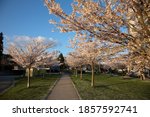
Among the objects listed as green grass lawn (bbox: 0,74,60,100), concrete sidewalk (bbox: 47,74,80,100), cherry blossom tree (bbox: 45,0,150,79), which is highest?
cherry blossom tree (bbox: 45,0,150,79)

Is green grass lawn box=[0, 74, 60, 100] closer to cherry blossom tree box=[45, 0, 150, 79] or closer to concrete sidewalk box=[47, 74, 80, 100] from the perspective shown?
concrete sidewalk box=[47, 74, 80, 100]

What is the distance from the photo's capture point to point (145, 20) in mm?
5328

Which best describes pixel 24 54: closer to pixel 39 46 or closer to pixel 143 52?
pixel 39 46

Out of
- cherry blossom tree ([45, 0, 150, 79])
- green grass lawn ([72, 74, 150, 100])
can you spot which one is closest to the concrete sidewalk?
green grass lawn ([72, 74, 150, 100])

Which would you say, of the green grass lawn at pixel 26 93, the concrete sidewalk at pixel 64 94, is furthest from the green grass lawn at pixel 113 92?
the green grass lawn at pixel 26 93

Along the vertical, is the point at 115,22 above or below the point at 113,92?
above

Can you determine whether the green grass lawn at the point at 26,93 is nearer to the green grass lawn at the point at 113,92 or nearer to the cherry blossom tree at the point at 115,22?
the green grass lawn at the point at 113,92

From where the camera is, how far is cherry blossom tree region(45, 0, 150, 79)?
519 cm

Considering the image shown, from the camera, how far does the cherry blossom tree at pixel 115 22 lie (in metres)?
5.19

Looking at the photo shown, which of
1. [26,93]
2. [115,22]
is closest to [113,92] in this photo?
[26,93]

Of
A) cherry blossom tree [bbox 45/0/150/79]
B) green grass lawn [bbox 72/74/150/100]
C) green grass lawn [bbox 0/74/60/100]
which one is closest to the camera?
cherry blossom tree [bbox 45/0/150/79]

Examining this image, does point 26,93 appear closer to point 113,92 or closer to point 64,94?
point 64,94

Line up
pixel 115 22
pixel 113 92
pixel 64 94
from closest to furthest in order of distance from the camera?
pixel 115 22, pixel 64 94, pixel 113 92

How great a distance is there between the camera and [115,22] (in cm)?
530
